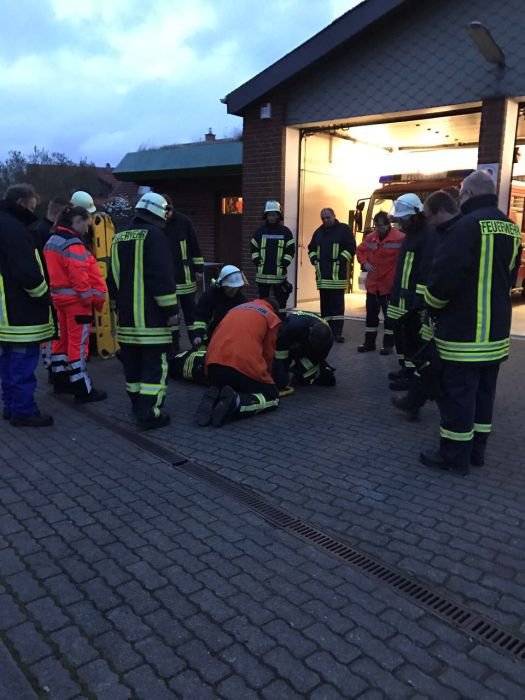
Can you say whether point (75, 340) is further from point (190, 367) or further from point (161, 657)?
point (161, 657)

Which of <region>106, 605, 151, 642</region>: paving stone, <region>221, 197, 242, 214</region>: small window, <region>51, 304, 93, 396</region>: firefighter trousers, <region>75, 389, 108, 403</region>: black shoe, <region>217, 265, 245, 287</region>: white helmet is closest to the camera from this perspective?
<region>106, 605, 151, 642</region>: paving stone

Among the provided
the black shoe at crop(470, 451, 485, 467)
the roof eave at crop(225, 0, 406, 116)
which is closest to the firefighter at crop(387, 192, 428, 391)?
the black shoe at crop(470, 451, 485, 467)

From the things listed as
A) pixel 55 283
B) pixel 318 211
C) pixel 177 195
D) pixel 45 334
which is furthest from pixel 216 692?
pixel 177 195

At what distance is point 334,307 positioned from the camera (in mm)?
8703

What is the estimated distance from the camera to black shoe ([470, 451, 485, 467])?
4332 millimetres

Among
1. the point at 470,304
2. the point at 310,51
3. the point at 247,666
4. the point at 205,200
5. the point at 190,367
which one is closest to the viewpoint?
the point at 247,666

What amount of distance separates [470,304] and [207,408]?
7.72 ft

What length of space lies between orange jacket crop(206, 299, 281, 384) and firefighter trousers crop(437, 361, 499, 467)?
68.7 inches

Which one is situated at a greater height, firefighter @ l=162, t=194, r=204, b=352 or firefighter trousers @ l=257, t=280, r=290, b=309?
firefighter @ l=162, t=194, r=204, b=352

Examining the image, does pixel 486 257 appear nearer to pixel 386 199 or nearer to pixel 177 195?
pixel 386 199

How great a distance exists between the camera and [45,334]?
4.95 meters

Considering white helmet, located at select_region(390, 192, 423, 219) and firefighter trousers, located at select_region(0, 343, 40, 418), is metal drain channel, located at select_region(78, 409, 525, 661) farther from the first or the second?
white helmet, located at select_region(390, 192, 423, 219)

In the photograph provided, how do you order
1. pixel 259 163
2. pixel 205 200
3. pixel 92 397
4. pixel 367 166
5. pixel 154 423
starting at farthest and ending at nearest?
pixel 205 200 → pixel 367 166 → pixel 259 163 → pixel 92 397 → pixel 154 423

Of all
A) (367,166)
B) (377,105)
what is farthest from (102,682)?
(367,166)
